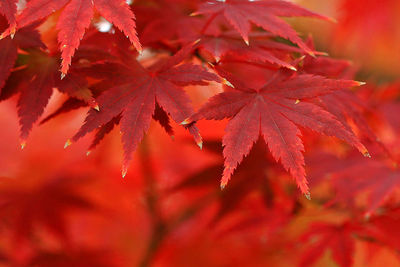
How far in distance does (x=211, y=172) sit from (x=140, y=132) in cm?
53

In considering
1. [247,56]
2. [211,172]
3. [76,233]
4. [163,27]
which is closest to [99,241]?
[76,233]

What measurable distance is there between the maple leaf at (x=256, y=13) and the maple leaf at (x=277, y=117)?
2.7 inches

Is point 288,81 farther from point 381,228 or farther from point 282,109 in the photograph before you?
point 381,228

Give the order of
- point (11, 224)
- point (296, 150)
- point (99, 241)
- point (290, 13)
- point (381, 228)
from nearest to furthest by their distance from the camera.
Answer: point (296, 150) < point (290, 13) < point (381, 228) < point (11, 224) < point (99, 241)

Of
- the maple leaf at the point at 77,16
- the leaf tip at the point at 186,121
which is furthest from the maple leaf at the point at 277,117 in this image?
the maple leaf at the point at 77,16

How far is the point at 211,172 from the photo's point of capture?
42.9 inches

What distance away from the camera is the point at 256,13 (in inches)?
26.6

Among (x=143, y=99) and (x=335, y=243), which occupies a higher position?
(x=143, y=99)

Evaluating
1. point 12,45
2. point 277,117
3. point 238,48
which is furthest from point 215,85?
point 12,45

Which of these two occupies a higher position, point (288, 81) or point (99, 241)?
point (288, 81)

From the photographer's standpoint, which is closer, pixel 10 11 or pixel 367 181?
pixel 10 11

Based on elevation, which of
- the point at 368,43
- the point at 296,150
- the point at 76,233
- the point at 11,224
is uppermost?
the point at 296,150

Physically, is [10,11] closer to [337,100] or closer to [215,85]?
[215,85]

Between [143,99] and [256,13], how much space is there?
0.23 meters
